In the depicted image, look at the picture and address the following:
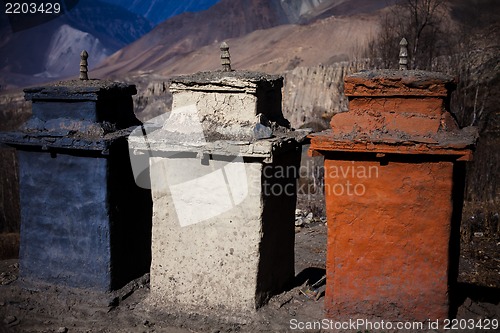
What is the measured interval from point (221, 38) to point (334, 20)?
15007 millimetres

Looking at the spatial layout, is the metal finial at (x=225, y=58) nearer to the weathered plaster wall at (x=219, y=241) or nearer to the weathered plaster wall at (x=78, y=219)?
the weathered plaster wall at (x=219, y=241)

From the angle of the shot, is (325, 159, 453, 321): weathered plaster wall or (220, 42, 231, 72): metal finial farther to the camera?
(220, 42, 231, 72): metal finial

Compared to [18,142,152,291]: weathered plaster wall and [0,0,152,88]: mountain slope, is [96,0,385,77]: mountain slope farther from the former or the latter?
[18,142,152,291]: weathered plaster wall

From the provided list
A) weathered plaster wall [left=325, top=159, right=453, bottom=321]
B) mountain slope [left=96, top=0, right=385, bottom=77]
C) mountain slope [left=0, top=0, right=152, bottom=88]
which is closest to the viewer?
weathered plaster wall [left=325, top=159, right=453, bottom=321]

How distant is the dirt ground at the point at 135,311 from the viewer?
5.96 m

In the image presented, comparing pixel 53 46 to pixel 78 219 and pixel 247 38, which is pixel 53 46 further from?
pixel 78 219

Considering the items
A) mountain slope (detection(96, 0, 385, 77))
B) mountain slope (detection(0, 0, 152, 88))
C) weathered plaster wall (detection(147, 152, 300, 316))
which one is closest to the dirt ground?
weathered plaster wall (detection(147, 152, 300, 316))

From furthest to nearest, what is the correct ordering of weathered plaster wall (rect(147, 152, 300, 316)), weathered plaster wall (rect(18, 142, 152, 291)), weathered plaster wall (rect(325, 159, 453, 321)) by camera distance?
1. weathered plaster wall (rect(18, 142, 152, 291))
2. weathered plaster wall (rect(147, 152, 300, 316))
3. weathered plaster wall (rect(325, 159, 453, 321))

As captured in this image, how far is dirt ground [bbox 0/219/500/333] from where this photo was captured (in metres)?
5.96

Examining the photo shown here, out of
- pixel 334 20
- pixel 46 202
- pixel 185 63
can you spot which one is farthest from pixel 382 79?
pixel 185 63

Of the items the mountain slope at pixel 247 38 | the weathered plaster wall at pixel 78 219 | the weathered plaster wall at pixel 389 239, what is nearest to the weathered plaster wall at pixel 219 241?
the weathered plaster wall at pixel 78 219

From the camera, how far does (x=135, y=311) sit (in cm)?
641

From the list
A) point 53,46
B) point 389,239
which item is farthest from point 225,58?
point 53,46

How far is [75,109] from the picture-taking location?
22.1ft
